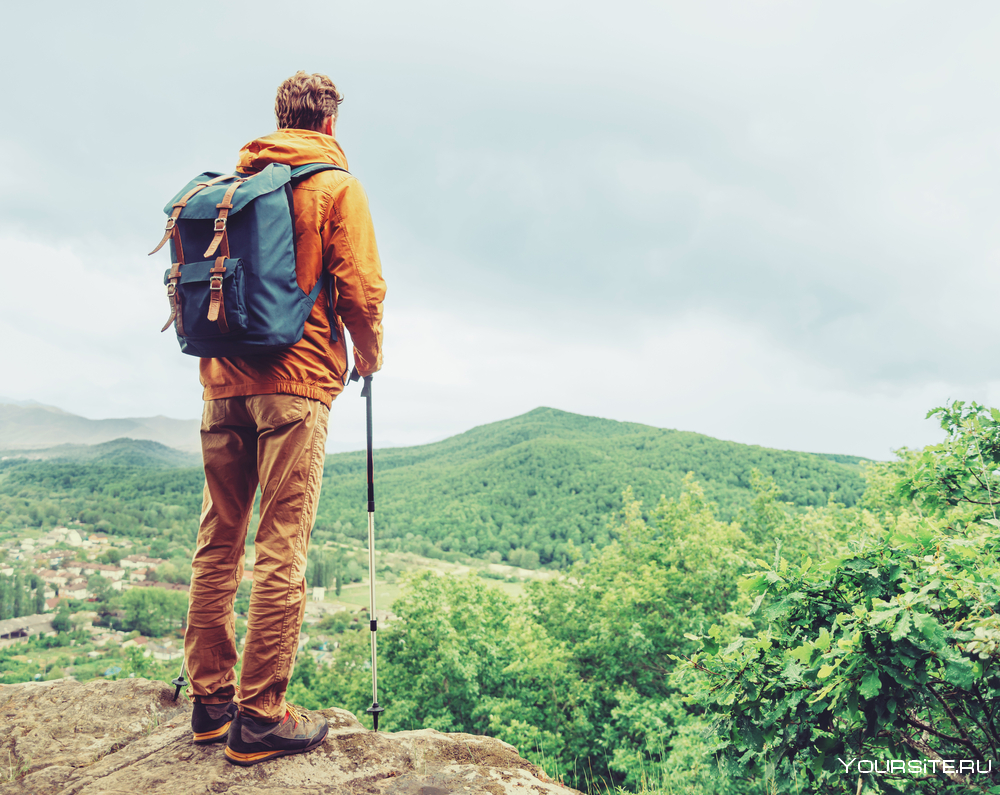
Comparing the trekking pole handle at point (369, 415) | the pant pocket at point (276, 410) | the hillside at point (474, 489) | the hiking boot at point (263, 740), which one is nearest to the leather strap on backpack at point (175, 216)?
the pant pocket at point (276, 410)

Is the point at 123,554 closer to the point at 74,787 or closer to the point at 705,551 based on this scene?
the point at 705,551

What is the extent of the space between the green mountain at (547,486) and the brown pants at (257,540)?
43.5 meters

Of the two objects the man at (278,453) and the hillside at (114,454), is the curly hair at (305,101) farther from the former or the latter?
the hillside at (114,454)

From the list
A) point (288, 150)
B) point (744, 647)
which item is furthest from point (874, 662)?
point (288, 150)

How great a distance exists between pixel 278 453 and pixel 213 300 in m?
0.64

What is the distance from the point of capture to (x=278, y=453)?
2166 mm

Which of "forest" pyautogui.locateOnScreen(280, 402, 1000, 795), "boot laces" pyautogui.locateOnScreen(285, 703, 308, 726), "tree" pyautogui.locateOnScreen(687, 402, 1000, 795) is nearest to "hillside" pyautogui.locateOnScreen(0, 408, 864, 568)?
"boot laces" pyautogui.locateOnScreen(285, 703, 308, 726)

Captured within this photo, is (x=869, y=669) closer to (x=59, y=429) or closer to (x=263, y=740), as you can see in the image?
(x=263, y=740)

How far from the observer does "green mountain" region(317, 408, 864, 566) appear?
62.8m

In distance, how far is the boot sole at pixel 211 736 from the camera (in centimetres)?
235

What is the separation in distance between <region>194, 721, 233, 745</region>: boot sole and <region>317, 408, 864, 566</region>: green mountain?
43.4 m

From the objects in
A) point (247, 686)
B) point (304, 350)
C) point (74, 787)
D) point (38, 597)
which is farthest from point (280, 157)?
point (38, 597)

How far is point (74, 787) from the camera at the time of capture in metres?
2.07

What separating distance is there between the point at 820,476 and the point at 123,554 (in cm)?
7841
